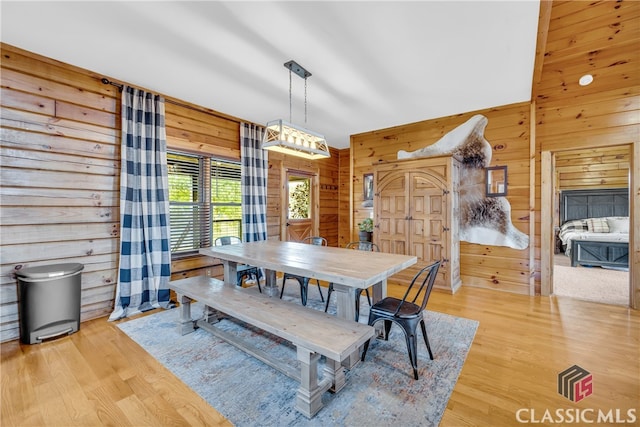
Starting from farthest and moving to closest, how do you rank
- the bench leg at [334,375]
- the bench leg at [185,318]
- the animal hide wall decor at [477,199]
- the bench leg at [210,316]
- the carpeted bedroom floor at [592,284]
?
the animal hide wall decor at [477,199] → the carpeted bedroom floor at [592,284] → the bench leg at [210,316] → the bench leg at [185,318] → the bench leg at [334,375]

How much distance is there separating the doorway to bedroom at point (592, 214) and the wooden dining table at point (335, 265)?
3.67 m

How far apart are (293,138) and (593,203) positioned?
26.4 ft

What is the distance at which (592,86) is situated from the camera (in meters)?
3.33

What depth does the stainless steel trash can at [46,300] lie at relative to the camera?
2.36m

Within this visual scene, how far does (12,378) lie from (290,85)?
3302mm

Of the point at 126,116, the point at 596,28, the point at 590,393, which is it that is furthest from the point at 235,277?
the point at 596,28

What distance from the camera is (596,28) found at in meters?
3.11

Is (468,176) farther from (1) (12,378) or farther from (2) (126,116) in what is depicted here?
(1) (12,378)

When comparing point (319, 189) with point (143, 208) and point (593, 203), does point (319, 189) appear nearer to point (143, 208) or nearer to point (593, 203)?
point (143, 208)

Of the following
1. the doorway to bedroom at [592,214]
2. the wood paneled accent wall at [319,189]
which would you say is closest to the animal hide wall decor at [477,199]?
the doorway to bedroom at [592,214]

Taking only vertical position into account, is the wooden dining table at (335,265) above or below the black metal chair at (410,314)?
above

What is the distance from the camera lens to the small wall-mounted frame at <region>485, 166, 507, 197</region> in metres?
3.86

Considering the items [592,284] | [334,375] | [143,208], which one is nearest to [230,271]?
[143,208]

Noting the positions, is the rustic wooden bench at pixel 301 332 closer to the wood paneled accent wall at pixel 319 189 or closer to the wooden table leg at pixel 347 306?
the wooden table leg at pixel 347 306
